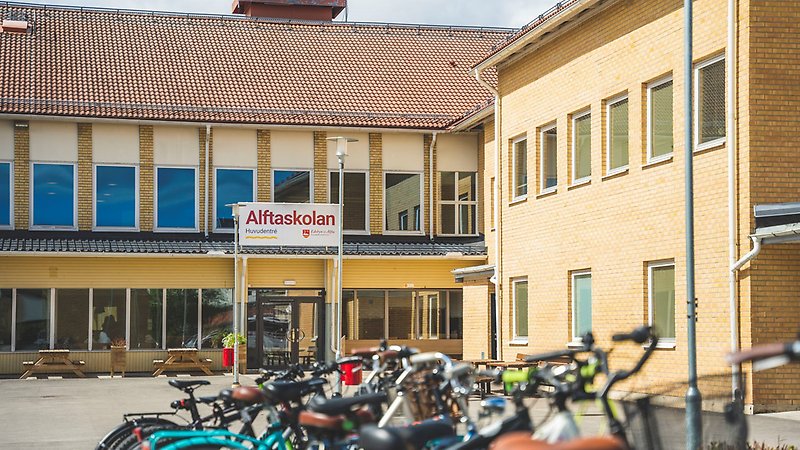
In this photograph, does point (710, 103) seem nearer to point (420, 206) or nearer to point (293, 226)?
point (293, 226)

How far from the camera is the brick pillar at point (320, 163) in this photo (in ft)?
126

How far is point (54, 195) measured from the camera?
120 feet

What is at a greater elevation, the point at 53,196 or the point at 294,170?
the point at 294,170

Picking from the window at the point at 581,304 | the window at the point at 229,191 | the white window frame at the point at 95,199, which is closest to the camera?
the window at the point at 581,304

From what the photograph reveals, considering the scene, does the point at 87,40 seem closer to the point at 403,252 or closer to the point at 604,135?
the point at 403,252

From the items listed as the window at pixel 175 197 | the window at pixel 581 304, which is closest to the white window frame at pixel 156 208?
the window at pixel 175 197

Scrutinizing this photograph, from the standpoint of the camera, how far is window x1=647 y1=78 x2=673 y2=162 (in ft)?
69.6

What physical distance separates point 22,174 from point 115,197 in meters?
2.73

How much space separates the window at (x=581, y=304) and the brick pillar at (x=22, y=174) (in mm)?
18191

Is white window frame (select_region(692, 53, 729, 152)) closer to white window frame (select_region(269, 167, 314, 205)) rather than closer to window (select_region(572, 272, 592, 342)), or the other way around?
window (select_region(572, 272, 592, 342))

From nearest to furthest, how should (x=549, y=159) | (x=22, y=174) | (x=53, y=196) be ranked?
(x=549, y=159), (x=22, y=174), (x=53, y=196)

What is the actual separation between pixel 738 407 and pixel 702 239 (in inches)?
550

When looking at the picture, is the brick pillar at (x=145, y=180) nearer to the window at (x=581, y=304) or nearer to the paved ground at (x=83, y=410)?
the paved ground at (x=83, y=410)

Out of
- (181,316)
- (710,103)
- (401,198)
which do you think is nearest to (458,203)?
(401,198)
